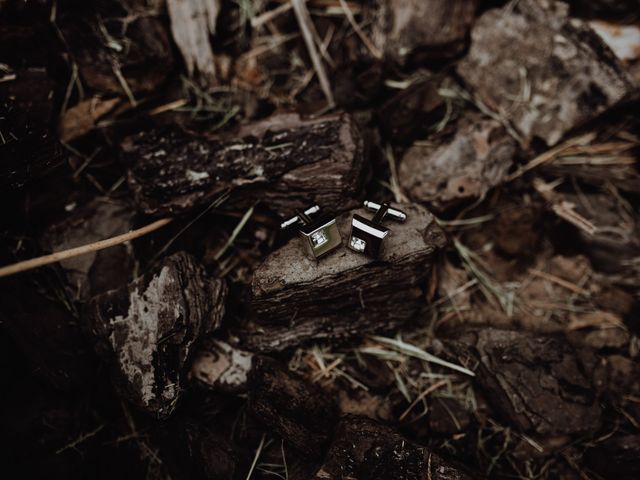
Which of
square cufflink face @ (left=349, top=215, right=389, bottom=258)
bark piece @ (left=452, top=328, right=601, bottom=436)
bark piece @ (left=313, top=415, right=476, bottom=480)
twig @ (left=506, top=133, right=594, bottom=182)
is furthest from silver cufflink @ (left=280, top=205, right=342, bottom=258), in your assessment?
twig @ (left=506, top=133, right=594, bottom=182)

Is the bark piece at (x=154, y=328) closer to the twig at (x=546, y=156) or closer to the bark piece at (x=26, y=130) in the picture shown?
the bark piece at (x=26, y=130)

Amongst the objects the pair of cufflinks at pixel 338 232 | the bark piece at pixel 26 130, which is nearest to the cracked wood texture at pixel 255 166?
the pair of cufflinks at pixel 338 232

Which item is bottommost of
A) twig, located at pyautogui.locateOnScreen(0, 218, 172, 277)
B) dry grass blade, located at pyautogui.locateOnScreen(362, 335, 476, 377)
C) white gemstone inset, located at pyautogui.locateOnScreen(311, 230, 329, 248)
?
dry grass blade, located at pyautogui.locateOnScreen(362, 335, 476, 377)

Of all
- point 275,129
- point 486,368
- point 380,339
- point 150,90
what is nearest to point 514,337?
point 486,368

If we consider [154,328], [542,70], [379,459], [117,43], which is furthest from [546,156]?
[117,43]

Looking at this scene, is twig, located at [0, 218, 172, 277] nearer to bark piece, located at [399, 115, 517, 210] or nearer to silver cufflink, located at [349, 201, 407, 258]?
silver cufflink, located at [349, 201, 407, 258]

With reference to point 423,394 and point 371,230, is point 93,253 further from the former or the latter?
point 423,394

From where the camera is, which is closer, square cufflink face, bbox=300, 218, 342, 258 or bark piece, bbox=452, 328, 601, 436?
square cufflink face, bbox=300, 218, 342, 258
